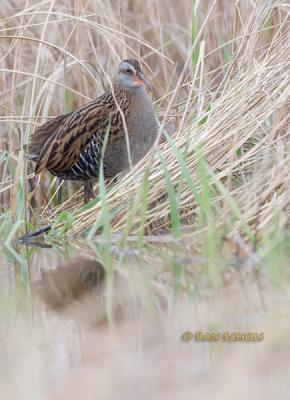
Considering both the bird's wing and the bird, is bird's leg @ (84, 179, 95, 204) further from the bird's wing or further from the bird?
the bird's wing

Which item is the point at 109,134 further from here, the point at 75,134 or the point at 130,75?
→ the point at 130,75

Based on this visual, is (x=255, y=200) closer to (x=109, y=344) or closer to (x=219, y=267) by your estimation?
Answer: (x=219, y=267)

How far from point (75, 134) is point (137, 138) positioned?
351 millimetres

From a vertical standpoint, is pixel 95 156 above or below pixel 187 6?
below

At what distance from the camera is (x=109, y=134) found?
5.45 m

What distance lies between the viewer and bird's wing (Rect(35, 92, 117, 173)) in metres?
5.48

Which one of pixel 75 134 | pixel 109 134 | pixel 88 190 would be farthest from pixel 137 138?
pixel 88 190

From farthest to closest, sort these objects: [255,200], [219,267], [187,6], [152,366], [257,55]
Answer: [187,6] → [257,55] → [255,200] → [219,267] → [152,366]

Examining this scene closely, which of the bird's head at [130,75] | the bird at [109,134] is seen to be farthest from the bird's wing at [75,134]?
the bird's head at [130,75]

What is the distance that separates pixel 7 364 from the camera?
3.04 m

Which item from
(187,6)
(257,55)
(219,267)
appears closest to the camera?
(219,267)

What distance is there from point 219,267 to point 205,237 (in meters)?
0.27

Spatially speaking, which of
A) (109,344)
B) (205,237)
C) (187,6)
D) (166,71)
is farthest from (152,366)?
(187,6)

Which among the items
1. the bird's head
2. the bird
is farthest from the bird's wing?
the bird's head
